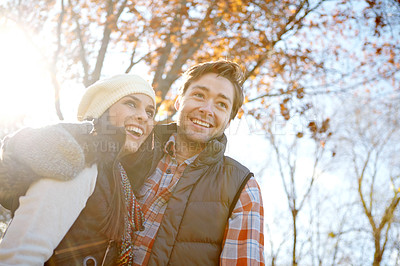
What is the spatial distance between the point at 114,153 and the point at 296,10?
15.5ft

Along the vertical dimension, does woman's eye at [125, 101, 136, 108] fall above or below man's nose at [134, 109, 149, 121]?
above

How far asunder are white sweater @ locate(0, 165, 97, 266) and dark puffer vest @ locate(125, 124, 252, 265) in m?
0.75

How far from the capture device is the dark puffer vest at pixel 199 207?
6.45 feet

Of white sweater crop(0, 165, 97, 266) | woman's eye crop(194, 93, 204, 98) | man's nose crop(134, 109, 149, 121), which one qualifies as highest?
woman's eye crop(194, 93, 204, 98)

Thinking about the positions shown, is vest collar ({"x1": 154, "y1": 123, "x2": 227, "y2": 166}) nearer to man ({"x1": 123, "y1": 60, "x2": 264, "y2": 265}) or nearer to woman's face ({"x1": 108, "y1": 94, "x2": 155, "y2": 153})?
man ({"x1": 123, "y1": 60, "x2": 264, "y2": 265})

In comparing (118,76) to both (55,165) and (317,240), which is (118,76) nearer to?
(55,165)

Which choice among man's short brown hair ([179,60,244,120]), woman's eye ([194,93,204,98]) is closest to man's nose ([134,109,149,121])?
woman's eye ([194,93,204,98])

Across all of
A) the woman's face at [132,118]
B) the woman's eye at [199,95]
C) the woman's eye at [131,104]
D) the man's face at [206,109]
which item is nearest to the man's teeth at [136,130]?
the woman's face at [132,118]

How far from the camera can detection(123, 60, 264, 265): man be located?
6.52 feet

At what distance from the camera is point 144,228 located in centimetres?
216

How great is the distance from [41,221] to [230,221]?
127cm

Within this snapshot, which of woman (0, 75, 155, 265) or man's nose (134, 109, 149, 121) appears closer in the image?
woman (0, 75, 155, 265)

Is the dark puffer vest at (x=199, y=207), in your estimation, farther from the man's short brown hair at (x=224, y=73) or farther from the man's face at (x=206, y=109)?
the man's short brown hair at (x=224, y=73)

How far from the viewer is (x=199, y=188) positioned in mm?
2227
